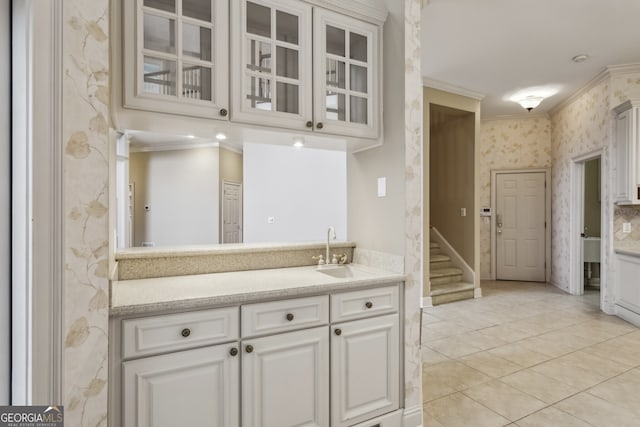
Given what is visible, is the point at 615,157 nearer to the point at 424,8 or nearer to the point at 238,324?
the point at 424,8

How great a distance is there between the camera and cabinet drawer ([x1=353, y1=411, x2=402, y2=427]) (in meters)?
1.82

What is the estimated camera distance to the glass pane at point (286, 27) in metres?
1.82

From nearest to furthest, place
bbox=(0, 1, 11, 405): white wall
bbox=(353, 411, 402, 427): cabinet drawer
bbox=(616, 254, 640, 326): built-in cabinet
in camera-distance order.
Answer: bbox=(0, 1, 11, 405): white wall
bbox=(353, 411, 402, 427): cabinet drawer
bbox=(616, 254, 640, 326): built-in cabinet

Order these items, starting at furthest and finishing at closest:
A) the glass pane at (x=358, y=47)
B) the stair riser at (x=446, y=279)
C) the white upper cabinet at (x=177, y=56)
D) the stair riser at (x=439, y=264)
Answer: the stair riser at (x=439, y=264) < the stair riser at (x=446, y=279) < the glass pane at (x=358, y=47) < the white upper cabinet at (x=177, y=56)

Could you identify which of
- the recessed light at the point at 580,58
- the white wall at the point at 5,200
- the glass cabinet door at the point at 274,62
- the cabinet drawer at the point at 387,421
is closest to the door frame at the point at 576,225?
the recessed light at the point at 580,58

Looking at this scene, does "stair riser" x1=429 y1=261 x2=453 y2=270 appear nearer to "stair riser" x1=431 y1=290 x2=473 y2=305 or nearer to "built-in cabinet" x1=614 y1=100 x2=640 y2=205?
"stair riser" x1=431 y1=290 x2=473 y2=305

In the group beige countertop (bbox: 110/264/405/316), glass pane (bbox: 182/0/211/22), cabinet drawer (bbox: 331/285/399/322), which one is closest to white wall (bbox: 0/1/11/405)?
beige countertop (bbox: 110/264/405/316)

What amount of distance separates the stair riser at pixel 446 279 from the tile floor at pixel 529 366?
21.3 inches

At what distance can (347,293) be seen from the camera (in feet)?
Result: 5.79

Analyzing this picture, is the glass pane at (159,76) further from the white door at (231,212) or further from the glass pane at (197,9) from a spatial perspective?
the white door at (231,212)

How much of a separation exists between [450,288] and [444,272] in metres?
0.32

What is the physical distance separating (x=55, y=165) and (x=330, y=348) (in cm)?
139

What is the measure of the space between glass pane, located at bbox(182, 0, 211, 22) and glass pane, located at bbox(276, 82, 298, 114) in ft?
1.49

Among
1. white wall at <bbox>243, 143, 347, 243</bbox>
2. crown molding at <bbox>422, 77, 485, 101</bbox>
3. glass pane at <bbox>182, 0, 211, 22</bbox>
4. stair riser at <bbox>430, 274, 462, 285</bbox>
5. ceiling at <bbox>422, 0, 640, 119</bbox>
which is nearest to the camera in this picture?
glass pane at <bbox>182, 0, 211, 22</bbox>
